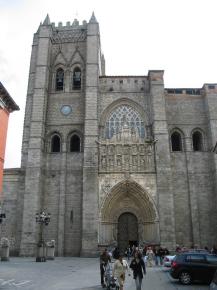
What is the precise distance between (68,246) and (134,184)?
632 cm

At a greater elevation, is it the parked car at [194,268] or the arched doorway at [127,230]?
the arched doorway at [127,230]

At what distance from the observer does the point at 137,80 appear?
25.8 meters

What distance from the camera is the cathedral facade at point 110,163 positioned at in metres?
21.5

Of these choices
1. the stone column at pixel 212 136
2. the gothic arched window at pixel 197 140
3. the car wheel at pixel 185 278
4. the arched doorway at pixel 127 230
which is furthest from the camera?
the gothic arched window at pixel 197 140

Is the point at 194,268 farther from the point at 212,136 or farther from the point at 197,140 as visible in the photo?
the point at 197,140

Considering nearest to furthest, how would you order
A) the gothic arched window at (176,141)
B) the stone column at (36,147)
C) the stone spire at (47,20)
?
the stone column at (36,147)
the gothic arched window at (176,141)
the stone spire at (47,20)

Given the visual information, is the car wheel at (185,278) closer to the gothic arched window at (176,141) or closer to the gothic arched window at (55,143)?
the gothic arched window at (176,141)

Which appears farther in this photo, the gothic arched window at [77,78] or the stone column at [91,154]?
the gothic arched window at [77,78]

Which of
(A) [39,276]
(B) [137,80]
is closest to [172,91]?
(B) [137,80]

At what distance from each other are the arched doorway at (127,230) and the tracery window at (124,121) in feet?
20.4

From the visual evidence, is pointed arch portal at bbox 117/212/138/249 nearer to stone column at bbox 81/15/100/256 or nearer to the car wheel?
stone column at bbox 81/15/100/256

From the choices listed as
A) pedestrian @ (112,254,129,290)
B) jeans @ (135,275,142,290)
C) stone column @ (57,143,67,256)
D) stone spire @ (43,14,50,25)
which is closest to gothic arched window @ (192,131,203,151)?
stone column @ (57,143,67,256)

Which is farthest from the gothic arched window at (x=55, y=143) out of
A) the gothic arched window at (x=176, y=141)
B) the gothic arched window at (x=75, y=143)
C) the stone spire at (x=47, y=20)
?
the stone spire at (x=47, y=20)

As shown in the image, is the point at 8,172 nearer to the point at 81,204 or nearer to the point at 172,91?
the point at 81,204
